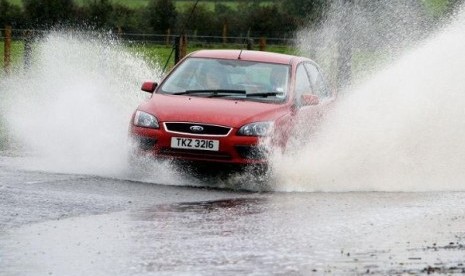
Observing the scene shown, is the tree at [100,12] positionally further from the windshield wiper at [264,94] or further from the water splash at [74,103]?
the windshield wiper at [264,94]

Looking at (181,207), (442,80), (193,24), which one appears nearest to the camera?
(181,207)

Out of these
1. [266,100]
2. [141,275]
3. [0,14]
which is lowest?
[141,275]

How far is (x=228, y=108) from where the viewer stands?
15.9 meters

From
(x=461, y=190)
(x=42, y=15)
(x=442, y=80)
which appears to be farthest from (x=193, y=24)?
(x=461, y=190)

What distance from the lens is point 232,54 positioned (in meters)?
17.6

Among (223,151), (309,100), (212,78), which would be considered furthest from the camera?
(212,78)

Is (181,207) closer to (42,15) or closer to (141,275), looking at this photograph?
(141,275)

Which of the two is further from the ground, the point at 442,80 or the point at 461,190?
the point at 442,80

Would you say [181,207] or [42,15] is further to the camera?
[42,15]

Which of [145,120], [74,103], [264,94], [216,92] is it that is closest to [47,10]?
[74,103]

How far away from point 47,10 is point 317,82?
33.9m

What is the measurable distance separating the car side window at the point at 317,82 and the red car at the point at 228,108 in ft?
0.11

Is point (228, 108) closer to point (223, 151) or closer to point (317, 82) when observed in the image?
point (223, 151)

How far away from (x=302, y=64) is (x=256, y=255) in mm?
8320
